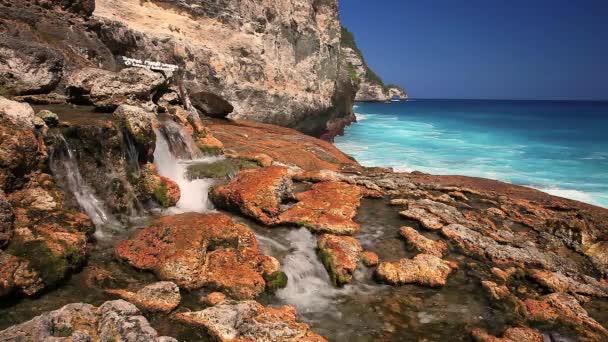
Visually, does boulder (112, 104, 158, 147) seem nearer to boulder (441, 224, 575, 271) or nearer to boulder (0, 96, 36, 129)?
boulder (0, 96, 36, 129)

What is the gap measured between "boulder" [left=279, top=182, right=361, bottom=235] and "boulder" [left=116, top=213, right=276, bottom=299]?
245cm

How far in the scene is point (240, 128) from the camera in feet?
84.2

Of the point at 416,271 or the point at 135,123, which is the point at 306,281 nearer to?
the point at 416,271

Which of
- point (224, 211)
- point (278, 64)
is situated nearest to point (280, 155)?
point (224, 211)

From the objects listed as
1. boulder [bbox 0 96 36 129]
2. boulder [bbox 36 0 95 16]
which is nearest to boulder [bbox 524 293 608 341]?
boulder [bbox 0 96 36 129]

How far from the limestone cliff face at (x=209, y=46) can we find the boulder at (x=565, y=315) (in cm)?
1735

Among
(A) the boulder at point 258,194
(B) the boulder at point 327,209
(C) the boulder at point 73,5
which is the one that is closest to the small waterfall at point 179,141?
(A) the boulder at point 258,194

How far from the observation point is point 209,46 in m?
31.9

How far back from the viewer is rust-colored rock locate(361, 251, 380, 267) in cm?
1045

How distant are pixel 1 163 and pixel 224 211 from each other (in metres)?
6.11

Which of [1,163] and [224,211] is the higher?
[1,163]

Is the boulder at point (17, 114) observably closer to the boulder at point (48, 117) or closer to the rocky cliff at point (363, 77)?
the boulder at point (48, 117)

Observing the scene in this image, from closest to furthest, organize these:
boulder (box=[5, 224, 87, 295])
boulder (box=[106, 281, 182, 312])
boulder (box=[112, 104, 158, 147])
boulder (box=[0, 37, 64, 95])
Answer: boulder (box=[106, 281, 182, 312])
boulder (box=[5, 224, 87, 295])
boulder (box=[112, 104, 158, 147])
boulder (box=[0, 37, 64, 95])

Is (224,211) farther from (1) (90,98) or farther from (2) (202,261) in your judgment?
(1) (90,98)
